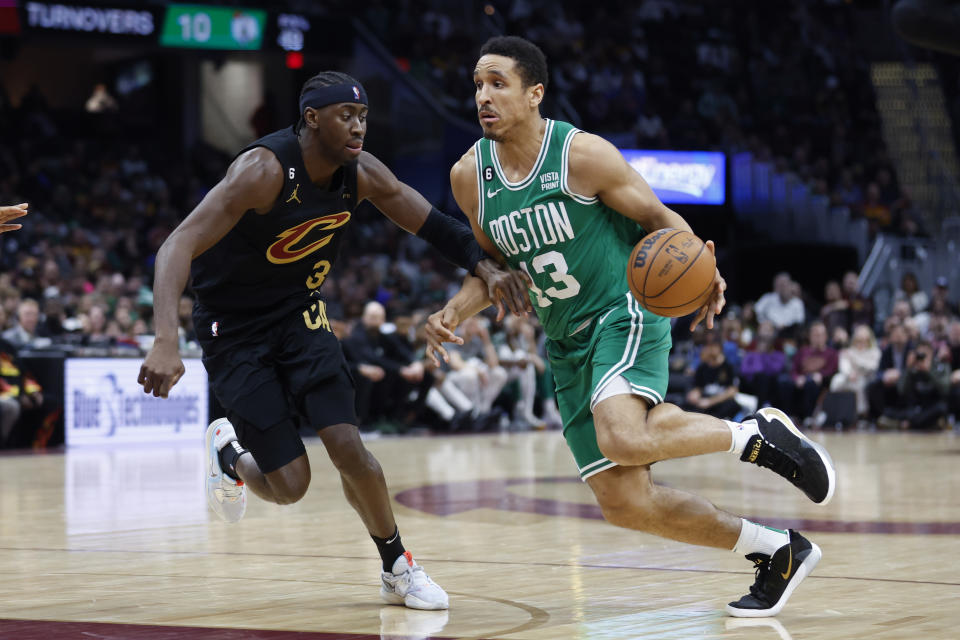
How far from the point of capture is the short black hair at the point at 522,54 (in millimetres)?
4945

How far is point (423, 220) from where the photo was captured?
5316mm

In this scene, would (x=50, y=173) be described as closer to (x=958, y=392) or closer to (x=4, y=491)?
(x=4, y=491)

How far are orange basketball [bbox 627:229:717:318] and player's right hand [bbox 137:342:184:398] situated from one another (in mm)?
1636

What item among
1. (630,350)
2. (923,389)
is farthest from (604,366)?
(923,389)

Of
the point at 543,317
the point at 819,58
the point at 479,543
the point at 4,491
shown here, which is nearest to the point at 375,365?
the point at 4,491

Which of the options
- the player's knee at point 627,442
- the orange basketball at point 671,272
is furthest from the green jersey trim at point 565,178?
the player's knee at point 627,442

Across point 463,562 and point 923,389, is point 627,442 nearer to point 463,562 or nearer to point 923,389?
point 463,562

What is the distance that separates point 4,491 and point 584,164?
601cm

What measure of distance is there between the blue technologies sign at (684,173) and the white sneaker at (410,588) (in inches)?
643

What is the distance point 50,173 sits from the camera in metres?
20.0

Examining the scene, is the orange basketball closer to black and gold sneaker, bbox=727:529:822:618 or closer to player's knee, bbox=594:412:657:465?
player's knee, bbox=594:412:657:465

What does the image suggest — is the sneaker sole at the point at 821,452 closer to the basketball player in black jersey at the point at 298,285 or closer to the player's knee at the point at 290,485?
the basketball player in black jersey at the point at 298,285

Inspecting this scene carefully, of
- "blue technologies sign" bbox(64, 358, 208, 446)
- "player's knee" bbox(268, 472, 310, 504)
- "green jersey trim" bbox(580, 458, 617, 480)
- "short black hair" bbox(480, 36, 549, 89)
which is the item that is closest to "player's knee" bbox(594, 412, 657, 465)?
"green jersey trim" bbox(580, 458, 617, 480)

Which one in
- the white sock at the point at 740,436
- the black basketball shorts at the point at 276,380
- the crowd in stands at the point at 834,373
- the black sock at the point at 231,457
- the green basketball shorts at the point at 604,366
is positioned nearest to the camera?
the white sock at the point at 740,436
